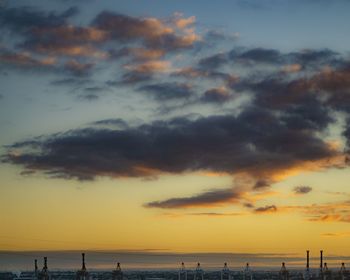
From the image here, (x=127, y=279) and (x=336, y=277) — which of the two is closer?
(x=336, y=277)

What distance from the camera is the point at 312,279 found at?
17175 cm

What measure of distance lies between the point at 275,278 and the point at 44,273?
97.4 m

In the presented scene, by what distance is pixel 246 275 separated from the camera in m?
168

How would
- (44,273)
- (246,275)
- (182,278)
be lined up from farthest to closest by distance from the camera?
(182,278) < (246,275) < (44,273)

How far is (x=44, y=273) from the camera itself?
116 metres

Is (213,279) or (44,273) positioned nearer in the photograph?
(44,273)

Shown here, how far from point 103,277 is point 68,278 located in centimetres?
1519

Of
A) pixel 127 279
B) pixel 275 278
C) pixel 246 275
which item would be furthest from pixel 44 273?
pixel 275 278

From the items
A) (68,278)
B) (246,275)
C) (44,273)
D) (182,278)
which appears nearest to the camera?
(44,273)

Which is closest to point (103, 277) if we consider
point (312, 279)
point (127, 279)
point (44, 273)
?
point (127, 279)

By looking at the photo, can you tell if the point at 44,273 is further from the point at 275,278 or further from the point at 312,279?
the point at 275,278

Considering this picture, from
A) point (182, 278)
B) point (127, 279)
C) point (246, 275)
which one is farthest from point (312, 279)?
point (127, 279)

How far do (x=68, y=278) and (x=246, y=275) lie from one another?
5732cm

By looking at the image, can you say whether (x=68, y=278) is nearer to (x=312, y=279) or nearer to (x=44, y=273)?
(x=312, y=279)
